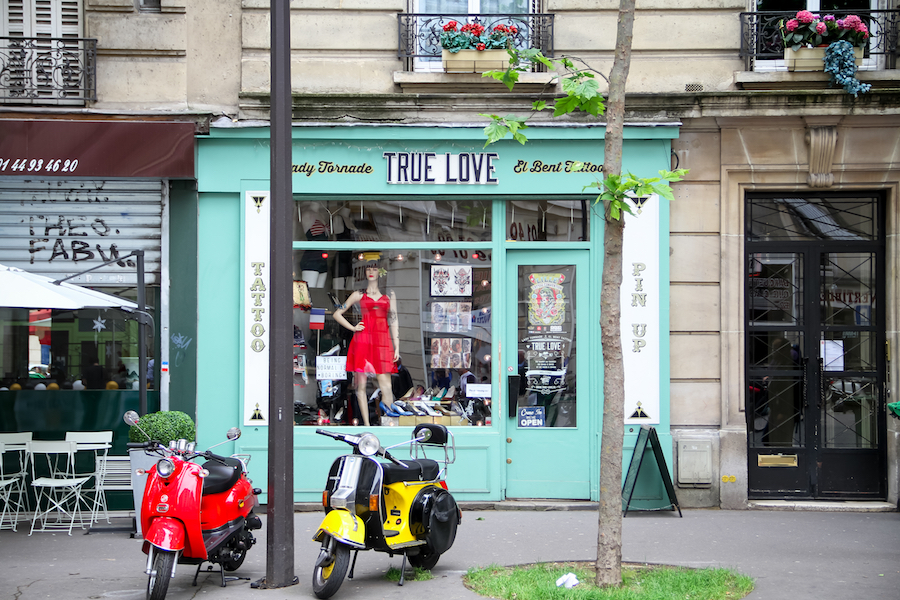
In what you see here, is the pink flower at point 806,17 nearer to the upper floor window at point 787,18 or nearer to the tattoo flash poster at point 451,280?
the upper floor window at point 787,18

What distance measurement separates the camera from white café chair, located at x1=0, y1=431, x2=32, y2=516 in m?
8.44

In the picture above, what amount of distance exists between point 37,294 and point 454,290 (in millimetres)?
4281

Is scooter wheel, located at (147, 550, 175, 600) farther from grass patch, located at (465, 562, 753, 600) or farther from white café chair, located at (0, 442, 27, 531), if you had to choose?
white café chair, located at (0, 442, 27, 531)

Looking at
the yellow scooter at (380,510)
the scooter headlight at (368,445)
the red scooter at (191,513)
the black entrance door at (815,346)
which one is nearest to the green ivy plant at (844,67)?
the black entrance door at (815,346)

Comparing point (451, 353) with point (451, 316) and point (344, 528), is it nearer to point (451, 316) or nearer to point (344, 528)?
point (451, 316)

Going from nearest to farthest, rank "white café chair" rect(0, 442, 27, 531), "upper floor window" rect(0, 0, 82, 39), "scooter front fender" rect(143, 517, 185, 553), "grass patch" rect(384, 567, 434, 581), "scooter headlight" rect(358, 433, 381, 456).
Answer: "scooter front fender" rect(143, 517, 185, 553) → "scooter headlight" rect(358, 433, 381, 456) → "grass patch" rect(384, 567, 434, 581) → "white café chair" rect(0, 442, 27, 531) → "upper floor window" rect(0, 0, 82, 39)

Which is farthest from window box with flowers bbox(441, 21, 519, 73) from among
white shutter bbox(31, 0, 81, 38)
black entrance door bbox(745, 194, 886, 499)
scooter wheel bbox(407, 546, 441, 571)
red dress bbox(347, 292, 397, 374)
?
scooter wheel bbox(407, 546, 441, 571)

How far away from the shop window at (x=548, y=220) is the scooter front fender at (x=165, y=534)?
5.02 metres

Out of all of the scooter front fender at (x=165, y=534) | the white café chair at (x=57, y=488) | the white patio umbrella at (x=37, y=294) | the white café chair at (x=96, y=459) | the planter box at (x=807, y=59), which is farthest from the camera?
the planter box at (x=807, y=59)

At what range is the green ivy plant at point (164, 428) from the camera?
7617mm

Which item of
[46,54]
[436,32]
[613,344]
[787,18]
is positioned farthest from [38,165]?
[787,18]

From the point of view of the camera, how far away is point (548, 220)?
9359 millimetres

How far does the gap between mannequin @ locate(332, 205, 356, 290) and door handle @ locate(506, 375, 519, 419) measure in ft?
6.99

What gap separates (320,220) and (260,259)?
0.83 m
